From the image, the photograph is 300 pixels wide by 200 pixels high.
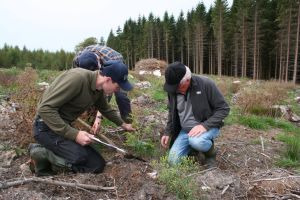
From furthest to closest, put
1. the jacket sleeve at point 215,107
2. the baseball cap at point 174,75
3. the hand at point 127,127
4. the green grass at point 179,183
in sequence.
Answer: the hand at point 127,127 → the jacket sleeve at point 215,107 → the baseball cap at point 174,75 → the green grass at point 179,183

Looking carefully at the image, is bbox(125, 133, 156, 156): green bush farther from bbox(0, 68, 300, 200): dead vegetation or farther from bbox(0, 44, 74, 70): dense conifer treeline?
bbox(0, 44, 74, 70): dense conifer treeline

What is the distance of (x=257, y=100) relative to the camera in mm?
10109

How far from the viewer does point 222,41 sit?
40.8m

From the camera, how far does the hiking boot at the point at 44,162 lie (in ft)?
14.0

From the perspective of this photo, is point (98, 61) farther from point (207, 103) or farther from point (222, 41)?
point (222, 41)

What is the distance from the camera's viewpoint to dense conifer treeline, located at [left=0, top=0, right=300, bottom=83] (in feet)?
117

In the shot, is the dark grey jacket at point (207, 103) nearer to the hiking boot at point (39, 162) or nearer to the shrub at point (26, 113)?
the hiking boot at point (39, 162)

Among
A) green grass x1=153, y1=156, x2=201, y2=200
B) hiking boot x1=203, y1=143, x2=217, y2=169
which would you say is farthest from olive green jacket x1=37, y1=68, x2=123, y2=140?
hiking boot x1=203, y1=143, x2=217, y2=169

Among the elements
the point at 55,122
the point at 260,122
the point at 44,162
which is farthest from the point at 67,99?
the point at 260,122

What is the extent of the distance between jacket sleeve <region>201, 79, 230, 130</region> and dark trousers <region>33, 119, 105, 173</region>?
1535mm

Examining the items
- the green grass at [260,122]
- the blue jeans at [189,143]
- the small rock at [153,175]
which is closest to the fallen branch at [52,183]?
the small rock at [153,175]

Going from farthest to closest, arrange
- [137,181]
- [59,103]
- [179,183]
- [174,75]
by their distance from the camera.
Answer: [174,75]
[59,103]
[137,181]
[179,183]

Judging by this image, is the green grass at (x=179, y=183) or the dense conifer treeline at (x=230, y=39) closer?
the green grass at (x=179, y=183)

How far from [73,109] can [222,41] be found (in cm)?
3807
